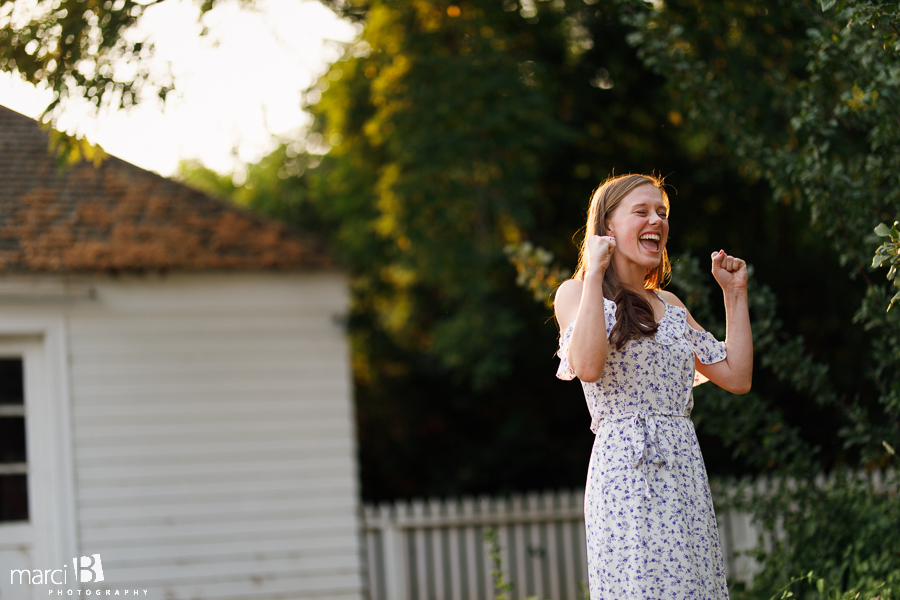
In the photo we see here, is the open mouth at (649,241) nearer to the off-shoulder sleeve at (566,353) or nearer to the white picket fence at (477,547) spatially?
the off-shoulder sleeve at (566,353)

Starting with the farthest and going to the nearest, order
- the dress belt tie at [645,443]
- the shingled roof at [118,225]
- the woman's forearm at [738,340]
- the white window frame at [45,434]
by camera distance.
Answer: the shingled roof at [118,225] → the white window frame at [45,434] → the woman's forearm at [738,340] → the dress belt tie at [645,443]

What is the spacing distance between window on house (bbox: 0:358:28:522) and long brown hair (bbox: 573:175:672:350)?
4.97 m

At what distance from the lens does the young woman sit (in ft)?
7.46

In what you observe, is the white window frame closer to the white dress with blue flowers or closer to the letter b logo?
the letter b logo

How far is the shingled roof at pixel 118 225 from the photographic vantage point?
6145mm

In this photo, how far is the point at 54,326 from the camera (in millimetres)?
6164

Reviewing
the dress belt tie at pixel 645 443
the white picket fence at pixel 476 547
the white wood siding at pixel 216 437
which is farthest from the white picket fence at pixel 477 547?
the dress belt tie at pixel 645 443

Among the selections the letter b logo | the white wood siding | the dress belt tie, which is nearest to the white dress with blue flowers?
the dress belt tie

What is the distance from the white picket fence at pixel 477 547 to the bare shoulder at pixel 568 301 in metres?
5.08

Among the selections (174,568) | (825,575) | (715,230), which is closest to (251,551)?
(174,568)

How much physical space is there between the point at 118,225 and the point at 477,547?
4017 mm

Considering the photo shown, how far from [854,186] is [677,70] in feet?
3.31

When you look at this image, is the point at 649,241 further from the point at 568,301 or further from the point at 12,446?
the point at 12,446

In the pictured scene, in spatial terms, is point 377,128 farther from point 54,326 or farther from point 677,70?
point 677,70
